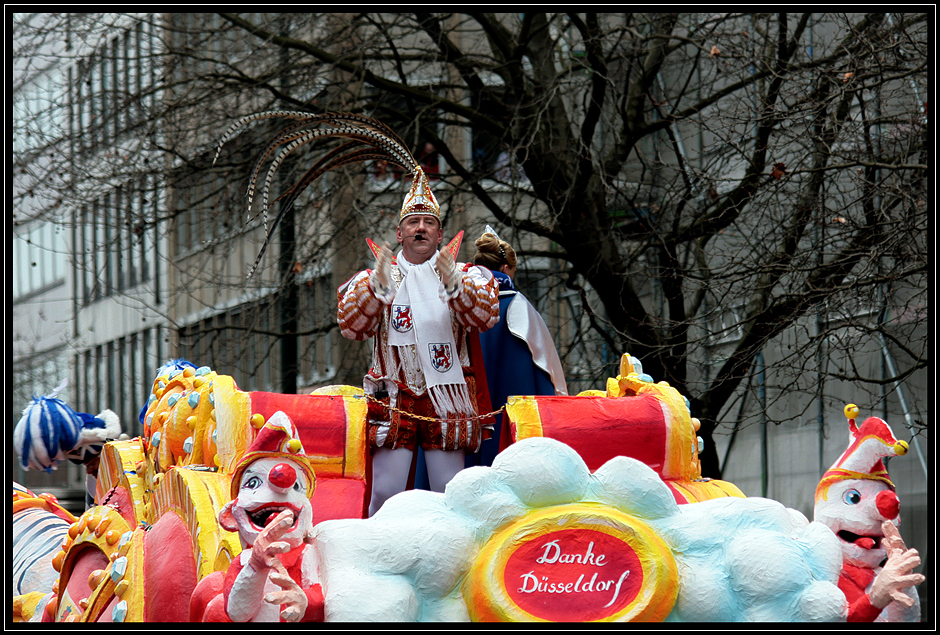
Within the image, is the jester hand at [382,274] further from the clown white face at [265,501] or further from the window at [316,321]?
the window at [316,321]

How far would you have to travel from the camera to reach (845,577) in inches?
125

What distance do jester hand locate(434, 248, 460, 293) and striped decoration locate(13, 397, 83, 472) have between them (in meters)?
3.08

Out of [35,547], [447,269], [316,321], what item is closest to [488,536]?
[447,269]

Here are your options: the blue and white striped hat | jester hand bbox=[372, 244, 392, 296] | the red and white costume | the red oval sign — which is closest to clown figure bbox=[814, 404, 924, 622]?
the red oval sign

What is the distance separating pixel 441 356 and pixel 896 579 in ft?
5.79

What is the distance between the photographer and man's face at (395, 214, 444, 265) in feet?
13.6

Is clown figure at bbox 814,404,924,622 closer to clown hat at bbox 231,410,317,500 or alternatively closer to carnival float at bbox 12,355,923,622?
carnival float at bbox 12,355,923,622

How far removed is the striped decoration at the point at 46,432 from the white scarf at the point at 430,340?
283 cm

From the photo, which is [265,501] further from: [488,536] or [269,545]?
[488,536]

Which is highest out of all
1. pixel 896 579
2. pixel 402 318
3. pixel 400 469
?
pixel 402 318

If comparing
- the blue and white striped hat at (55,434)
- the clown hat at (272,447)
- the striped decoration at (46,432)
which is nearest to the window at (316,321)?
the blue and white striped hat at (55,434)

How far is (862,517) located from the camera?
321 cm

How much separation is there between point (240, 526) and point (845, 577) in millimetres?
1762

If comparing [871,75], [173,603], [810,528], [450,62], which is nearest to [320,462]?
[173,603]
